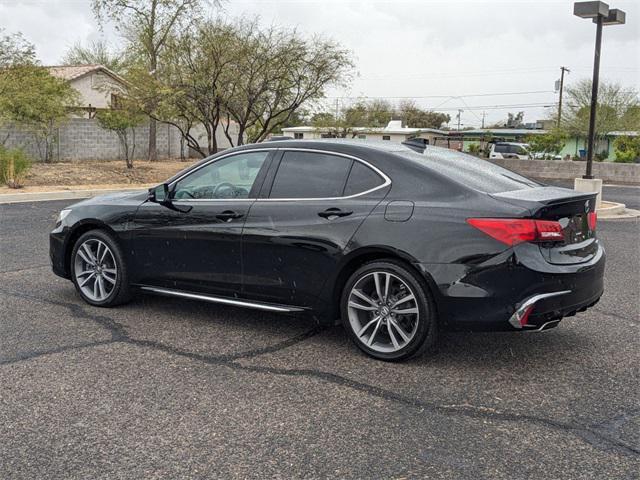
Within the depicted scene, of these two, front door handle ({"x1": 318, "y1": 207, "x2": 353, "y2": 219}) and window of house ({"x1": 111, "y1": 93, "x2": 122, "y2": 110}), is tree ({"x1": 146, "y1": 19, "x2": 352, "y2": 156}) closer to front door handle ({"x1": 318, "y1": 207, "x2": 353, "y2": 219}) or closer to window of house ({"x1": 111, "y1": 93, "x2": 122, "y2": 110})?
window of house ({"x1": 111, "y1": 93, "x2": 122, "y2": 110})

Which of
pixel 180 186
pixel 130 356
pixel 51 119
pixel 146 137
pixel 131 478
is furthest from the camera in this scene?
pixel 146 137

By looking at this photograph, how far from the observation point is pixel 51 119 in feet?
84.0

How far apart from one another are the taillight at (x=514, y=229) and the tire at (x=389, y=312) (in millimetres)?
582

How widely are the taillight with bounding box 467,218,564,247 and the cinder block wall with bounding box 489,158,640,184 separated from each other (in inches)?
959

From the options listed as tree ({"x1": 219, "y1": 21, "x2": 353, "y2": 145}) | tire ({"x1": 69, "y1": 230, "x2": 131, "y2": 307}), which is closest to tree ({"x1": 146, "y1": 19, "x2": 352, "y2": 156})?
tree ({"x1": 219, "y1": 21, "x2": 353, "y2": 145})

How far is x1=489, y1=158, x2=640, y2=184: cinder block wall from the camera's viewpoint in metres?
28.3

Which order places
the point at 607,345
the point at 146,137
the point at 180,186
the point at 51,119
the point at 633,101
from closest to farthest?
the point at 607,345
the point at 180,186
the point at 51,119
the point at 146,137
the point at 633,101

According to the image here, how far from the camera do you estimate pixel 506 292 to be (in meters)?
4.43

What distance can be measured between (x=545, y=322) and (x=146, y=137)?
103ft

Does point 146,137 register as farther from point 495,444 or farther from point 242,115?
point 495,444

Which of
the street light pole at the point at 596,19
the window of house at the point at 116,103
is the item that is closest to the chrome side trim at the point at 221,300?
the street light pole at the point at 596,19

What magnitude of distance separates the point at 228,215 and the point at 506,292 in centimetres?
231

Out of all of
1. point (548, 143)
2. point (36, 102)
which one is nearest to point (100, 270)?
point (36, 102)

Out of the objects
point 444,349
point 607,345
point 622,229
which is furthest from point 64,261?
point 622,229
